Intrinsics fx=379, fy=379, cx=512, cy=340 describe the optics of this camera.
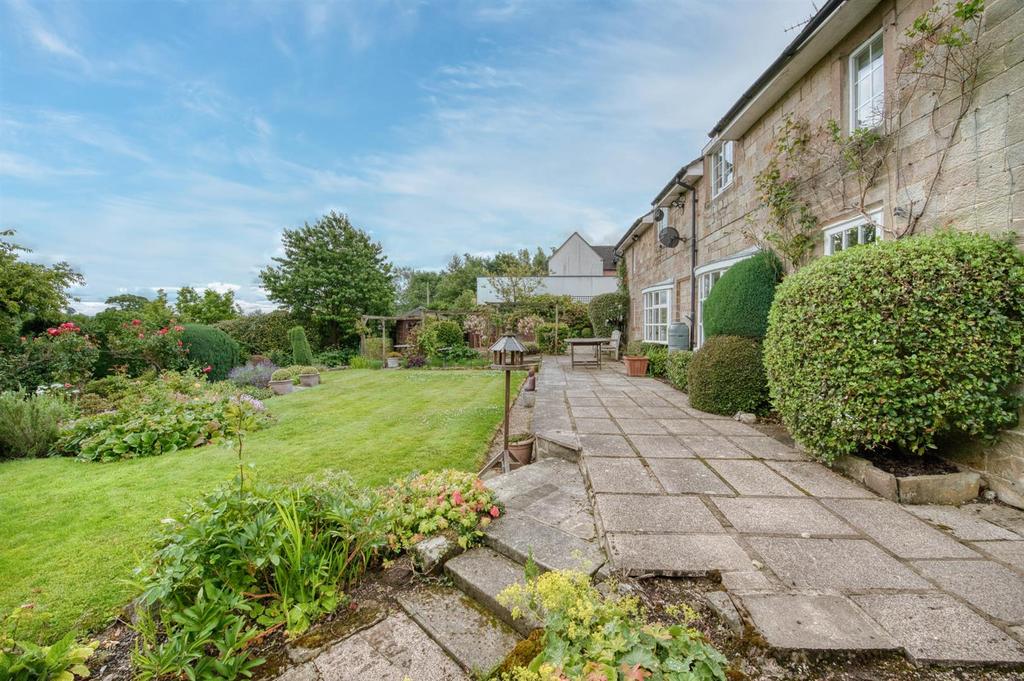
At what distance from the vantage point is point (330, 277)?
56.3 feet

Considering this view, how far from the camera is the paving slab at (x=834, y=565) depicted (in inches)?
66.3

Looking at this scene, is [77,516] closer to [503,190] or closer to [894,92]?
[894,92]

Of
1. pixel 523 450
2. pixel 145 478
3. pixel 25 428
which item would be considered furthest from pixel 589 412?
pixel 25 428

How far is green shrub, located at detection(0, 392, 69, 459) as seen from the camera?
4586 millimetres

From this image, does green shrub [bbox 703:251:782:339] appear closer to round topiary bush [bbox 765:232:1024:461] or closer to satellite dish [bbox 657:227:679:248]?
round topiary bush [bbox 765:232:1024:461]

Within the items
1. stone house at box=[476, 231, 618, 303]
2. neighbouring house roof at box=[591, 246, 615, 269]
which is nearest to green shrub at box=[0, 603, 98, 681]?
stone house at box=[476, 231, 618, 303]

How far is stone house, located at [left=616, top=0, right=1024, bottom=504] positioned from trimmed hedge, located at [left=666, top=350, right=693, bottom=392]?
64.2 inches

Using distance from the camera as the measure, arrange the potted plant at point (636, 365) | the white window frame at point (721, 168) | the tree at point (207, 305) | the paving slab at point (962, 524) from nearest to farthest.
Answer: the paving slab at point (962, 524), the white window frame at point (721, 168), the potted plant at point (636, 365), the tree at point (207, 305)

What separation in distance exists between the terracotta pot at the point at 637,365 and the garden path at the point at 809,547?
195 inches

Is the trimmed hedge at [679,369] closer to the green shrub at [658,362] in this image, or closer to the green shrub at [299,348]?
the green shrub at [658,362]

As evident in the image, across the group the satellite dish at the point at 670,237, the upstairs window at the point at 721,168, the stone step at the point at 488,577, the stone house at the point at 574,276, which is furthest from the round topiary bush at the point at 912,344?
the stone house at the point at 574,276

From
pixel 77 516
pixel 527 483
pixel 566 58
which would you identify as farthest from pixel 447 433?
pixel 566 58

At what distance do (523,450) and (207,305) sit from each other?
19628 mm

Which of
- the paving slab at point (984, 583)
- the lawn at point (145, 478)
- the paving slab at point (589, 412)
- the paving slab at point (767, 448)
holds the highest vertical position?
the paving slab at point (589, 412)
